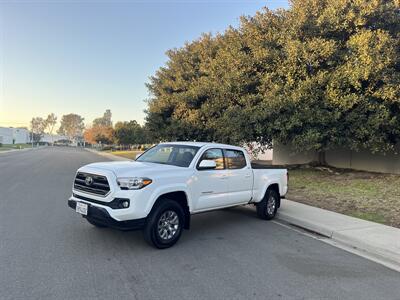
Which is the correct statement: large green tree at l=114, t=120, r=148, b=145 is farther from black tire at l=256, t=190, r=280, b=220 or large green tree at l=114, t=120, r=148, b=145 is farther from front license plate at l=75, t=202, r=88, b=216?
front license plate at l=75, t=202, r=88, b=216

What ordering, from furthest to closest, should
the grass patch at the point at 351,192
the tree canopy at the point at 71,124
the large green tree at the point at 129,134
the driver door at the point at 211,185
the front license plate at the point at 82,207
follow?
the tree canopy at the point at 71,124 < the large green tree at the point at 129,134 < the grass patch at the point at 351,192 < the driver door at the point at 211,185 < the front license plate at the point at 82,207

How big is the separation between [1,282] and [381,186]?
39.2 ft

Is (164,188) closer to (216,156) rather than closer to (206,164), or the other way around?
(206,164)

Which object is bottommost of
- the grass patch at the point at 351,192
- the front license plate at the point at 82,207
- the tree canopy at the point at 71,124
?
the grass patch at the point at 351,192

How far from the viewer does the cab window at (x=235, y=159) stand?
720 centimetres

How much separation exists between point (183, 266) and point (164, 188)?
4.36ft

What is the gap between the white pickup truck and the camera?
210 inches

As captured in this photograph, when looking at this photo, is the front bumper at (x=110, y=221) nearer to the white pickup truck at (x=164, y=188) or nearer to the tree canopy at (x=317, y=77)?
the white pickup truck at (x=164, y=188)

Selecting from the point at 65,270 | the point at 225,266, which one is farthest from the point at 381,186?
the point at 65,270

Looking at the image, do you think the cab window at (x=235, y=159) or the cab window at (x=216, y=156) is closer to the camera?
the cab window at (x=216, y=156)

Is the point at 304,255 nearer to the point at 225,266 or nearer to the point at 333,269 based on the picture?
the point at 333,269

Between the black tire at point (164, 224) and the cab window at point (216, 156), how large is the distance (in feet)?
4.15

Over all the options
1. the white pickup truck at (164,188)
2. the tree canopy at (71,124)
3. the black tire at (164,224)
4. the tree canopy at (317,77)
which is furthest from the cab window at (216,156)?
the tree canopy at (71,124)

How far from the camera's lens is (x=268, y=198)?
819 centimetres
